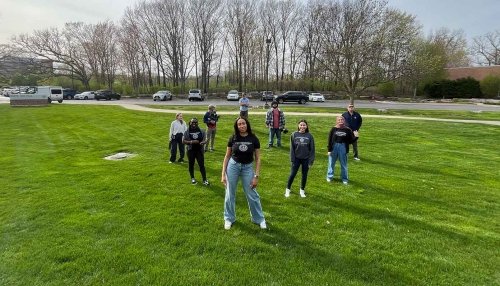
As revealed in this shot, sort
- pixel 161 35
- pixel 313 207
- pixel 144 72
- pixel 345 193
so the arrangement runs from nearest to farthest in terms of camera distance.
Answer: pixel 313 207
pixel 345 193
pixel 161 35
pixel 144 72

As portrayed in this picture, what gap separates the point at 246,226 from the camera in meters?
5.09

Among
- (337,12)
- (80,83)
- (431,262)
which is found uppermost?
(337,12)

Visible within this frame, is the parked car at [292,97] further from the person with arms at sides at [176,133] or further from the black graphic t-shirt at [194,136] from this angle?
the black graphic t-shirt at [194,136]

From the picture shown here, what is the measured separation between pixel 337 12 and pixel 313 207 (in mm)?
28216

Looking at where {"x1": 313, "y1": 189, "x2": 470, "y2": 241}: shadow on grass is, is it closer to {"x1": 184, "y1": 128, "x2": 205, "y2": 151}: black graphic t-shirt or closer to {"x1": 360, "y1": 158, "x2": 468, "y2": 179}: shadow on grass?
{"x1": 184, "y1": 128, "x2": 205, "y2": 151}: black graphic t-shirt

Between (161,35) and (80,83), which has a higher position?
(161,35)

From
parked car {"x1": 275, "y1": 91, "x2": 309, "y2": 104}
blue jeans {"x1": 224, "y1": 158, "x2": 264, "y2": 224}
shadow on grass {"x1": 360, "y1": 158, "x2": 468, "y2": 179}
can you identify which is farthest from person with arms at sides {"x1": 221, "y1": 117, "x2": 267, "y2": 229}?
parked car {"x1": 275, "y1": 91, "x2": 309, "y2": 104}

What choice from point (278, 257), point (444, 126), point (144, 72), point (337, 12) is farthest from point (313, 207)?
point (144, 72)

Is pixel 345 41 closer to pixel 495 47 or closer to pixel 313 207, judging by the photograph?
pixel 313 207

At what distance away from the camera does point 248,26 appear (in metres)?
54.9

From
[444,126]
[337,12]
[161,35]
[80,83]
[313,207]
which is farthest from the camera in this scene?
[80,83]

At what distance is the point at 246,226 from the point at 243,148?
131 centimetres

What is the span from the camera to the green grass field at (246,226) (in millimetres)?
3844

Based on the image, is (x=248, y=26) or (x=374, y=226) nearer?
(x=374, y=226)
